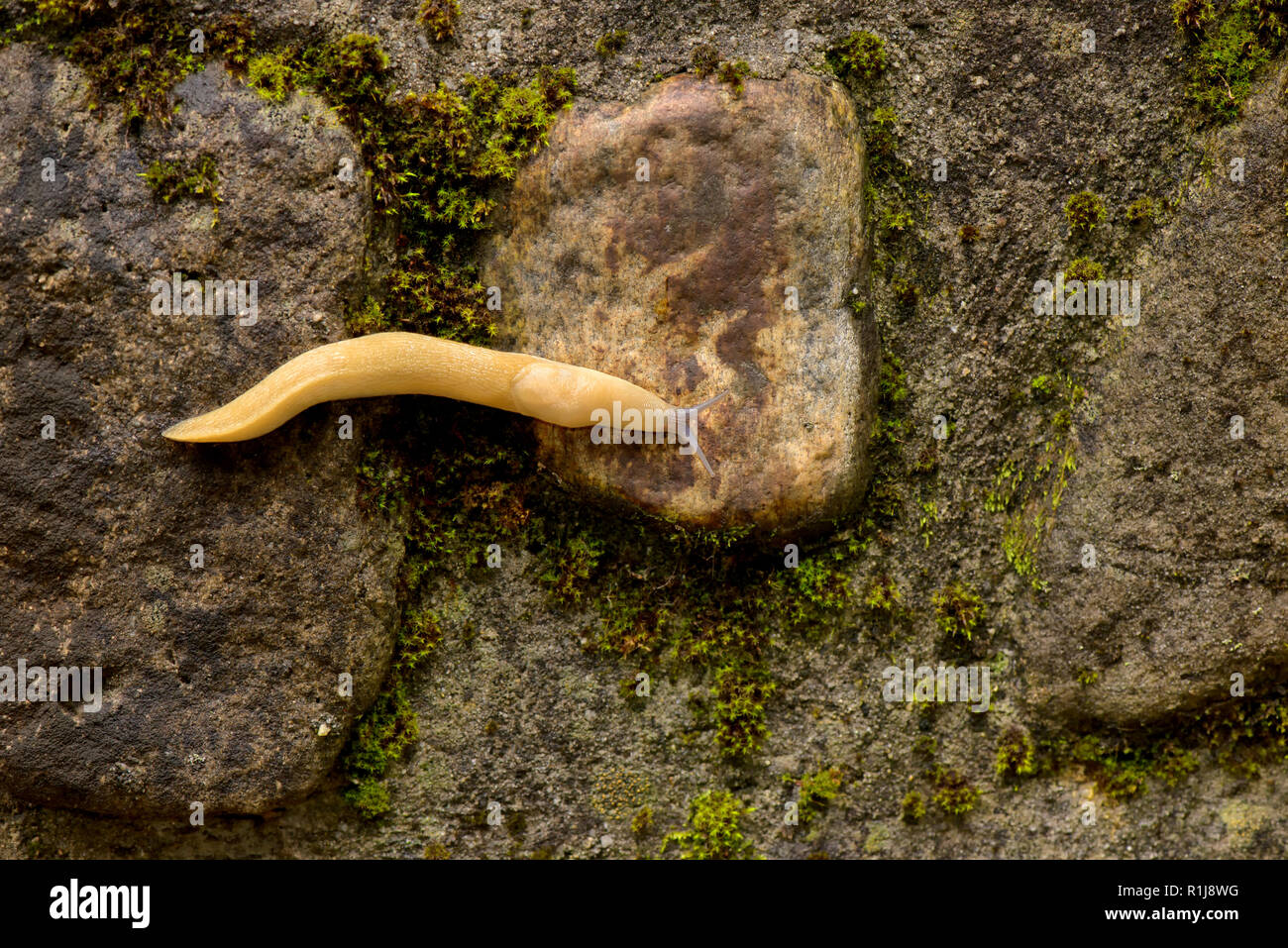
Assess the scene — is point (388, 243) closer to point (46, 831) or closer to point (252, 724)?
point (252, 724)

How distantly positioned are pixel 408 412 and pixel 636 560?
101cm

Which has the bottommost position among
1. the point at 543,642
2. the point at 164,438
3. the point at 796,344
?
the point at 543,642

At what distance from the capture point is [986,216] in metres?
3.46

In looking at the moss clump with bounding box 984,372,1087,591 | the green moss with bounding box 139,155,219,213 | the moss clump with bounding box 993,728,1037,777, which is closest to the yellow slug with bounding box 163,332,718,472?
the green moss with bounding box 139,155,219,213

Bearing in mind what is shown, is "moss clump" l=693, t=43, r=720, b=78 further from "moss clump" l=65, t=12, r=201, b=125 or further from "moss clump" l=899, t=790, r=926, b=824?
"moss clump" l=899, t=790, r=926, b=824

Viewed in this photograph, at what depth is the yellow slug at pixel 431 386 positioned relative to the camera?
10.5ft

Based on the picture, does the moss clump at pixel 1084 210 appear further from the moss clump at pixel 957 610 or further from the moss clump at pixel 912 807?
the moss clump at pixel 912 807

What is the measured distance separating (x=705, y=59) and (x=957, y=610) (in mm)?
2196

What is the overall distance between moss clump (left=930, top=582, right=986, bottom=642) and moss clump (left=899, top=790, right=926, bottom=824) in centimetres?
62

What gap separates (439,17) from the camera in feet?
10.9

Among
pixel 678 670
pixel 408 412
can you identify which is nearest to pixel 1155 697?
pixel 678 670

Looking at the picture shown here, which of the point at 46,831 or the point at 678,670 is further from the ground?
the point at 678,670

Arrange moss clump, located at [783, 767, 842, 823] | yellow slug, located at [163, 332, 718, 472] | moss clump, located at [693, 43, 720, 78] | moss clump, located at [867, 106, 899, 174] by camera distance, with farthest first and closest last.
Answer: moss clump, located at [783, 767, 842, 823], moss clump, located at [867, 106, 899, 174], moss clump, located at [693, 43, 720, 78], yellow slug, located at [163, 332, 718, 472]

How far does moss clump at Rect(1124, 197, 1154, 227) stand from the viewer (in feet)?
11.3
